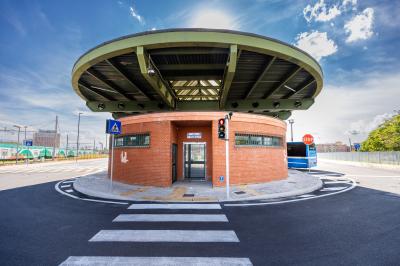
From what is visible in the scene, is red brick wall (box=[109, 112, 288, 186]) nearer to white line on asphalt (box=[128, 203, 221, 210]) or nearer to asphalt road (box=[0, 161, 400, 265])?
white line on asphalt (box=[128, 203, 221, 210])

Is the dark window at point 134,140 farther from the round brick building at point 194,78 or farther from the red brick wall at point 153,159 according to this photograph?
the red brick wall at point 153,159

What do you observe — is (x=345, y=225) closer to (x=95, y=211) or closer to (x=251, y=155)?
(x=251, y=155)

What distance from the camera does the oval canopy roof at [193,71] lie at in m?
10.0

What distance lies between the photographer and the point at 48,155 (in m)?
52.4

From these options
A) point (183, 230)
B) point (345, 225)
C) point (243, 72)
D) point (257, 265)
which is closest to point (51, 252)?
point (183, 230)

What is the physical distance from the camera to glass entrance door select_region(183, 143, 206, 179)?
12680mm

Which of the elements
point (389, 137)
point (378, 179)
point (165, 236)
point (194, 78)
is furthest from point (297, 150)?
point (389, 137)

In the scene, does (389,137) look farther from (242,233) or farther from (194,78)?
(242,233)

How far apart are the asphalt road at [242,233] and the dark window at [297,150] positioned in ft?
44.1

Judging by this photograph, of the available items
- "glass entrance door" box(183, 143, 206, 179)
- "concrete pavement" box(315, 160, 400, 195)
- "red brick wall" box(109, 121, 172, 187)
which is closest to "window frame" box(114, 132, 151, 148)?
"red brick wall" box(109, 121, 172, 187)

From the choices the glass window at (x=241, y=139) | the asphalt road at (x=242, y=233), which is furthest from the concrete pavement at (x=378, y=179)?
the glass window at (x=241, y=139)

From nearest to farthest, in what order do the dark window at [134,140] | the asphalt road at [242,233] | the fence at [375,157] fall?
the asphalt road at [242,233], the dark window at [134,140], the fence at [375,157]

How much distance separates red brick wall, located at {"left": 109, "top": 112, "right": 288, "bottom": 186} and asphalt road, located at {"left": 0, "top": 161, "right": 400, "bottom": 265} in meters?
3.66

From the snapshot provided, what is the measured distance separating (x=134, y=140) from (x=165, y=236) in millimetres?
8416
